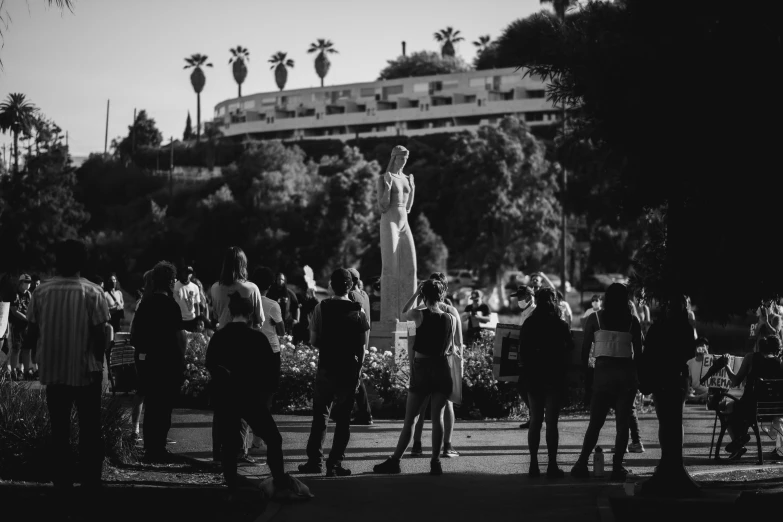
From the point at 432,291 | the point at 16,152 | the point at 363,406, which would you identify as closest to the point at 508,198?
the point at 16,152

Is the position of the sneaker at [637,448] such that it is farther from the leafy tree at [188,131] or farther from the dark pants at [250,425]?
the leafy tree at [188,131]

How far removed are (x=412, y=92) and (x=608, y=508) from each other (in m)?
119

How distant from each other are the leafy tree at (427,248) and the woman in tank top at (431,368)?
59.2 metres

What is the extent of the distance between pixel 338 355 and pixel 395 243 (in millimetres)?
8160

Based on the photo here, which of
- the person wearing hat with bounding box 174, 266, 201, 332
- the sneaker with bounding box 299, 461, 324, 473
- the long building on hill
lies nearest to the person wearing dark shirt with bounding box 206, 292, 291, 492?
the sneaker with bounding box 299, 461, 324, 473

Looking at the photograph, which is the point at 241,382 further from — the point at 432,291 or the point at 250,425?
the point at 432,291

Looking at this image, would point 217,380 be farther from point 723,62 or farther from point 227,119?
point 227,119

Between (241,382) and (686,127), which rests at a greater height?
(686,127)

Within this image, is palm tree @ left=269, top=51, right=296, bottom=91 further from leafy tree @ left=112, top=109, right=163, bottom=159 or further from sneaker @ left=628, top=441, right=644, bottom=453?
sneaker @ left=628, top=441, right=644, bottom=453

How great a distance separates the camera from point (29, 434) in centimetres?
927

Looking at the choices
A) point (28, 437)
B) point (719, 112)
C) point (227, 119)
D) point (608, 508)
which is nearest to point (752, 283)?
point (719, 112)

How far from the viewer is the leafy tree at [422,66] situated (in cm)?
13112

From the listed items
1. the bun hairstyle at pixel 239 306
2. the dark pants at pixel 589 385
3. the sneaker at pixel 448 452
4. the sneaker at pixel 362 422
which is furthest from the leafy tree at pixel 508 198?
the bun hairstyle at pixel 239 306

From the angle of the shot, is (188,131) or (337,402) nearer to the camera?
(337,402)
